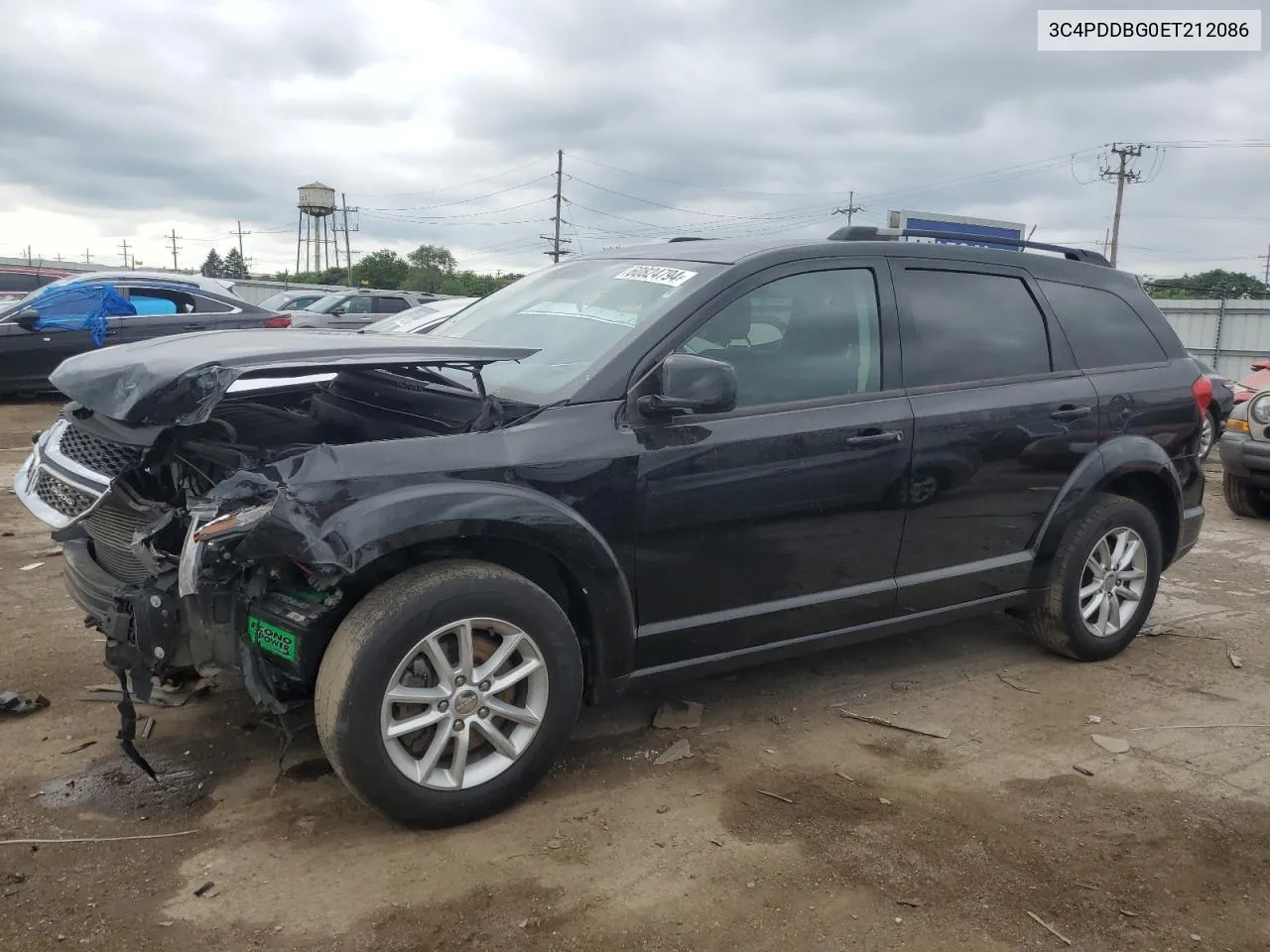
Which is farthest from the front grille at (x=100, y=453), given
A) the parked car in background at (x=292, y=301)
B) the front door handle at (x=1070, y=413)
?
the parked car in background at (x=292, y=301)

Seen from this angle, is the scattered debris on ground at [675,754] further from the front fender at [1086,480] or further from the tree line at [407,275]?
the tree line at [407,275]

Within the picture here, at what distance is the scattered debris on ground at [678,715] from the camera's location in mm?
3959

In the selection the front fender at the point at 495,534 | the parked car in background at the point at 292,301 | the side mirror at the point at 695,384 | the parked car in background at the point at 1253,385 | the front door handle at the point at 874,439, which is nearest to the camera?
the front fender at the point at 495,534

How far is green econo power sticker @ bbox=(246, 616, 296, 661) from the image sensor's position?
2.97 metres

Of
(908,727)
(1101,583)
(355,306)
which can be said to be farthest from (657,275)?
(355,306)

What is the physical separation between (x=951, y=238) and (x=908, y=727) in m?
2.19

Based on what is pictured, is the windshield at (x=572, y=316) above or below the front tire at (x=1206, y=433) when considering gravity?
above

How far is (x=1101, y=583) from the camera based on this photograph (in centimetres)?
475

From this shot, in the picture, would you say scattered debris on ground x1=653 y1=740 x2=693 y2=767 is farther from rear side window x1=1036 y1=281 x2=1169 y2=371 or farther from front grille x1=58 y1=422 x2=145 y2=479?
rear side window x1=1036 y1=281 x2=1169 y2=371

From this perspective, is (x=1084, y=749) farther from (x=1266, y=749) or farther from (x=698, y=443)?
(x=698, y=443)

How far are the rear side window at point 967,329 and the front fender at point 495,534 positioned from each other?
153 centimetres

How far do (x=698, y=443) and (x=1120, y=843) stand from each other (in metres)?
1.84

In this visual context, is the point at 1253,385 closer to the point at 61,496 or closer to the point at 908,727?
the point at 908,727

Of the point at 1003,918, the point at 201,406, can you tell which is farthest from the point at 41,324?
the point at 1003,918
